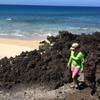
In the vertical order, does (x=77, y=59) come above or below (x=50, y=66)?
above

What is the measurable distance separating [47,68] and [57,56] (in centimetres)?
59

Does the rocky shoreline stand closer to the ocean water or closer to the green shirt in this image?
the green shirt

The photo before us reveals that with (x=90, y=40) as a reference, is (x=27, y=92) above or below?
below

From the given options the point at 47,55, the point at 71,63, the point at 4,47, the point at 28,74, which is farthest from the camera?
the point at 4,47

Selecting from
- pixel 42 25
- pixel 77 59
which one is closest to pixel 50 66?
pixel 77 59

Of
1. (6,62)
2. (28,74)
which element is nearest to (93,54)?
(28,74)

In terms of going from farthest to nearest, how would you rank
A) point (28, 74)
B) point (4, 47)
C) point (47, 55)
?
point (4, 47) < point (47, 55) < point (28, 74)

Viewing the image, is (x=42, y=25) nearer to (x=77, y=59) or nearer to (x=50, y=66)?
(x=50, y=66)

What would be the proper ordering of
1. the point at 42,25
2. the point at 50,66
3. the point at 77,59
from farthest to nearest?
the point at 42,25 < the point at 50,66 < the point at 77,59

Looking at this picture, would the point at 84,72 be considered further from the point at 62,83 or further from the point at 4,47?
the point at 4,47

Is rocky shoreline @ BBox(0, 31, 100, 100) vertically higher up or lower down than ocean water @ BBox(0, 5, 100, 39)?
higher up

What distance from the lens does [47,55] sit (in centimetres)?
1365

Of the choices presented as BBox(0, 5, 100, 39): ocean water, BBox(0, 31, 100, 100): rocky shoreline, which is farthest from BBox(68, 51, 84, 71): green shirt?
BBox(0, 5, 100, 39): ocean water

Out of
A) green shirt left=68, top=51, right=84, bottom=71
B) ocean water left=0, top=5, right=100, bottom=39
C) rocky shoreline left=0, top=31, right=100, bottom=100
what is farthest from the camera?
ocean water left=0, top=5, right=100, bottom=39
